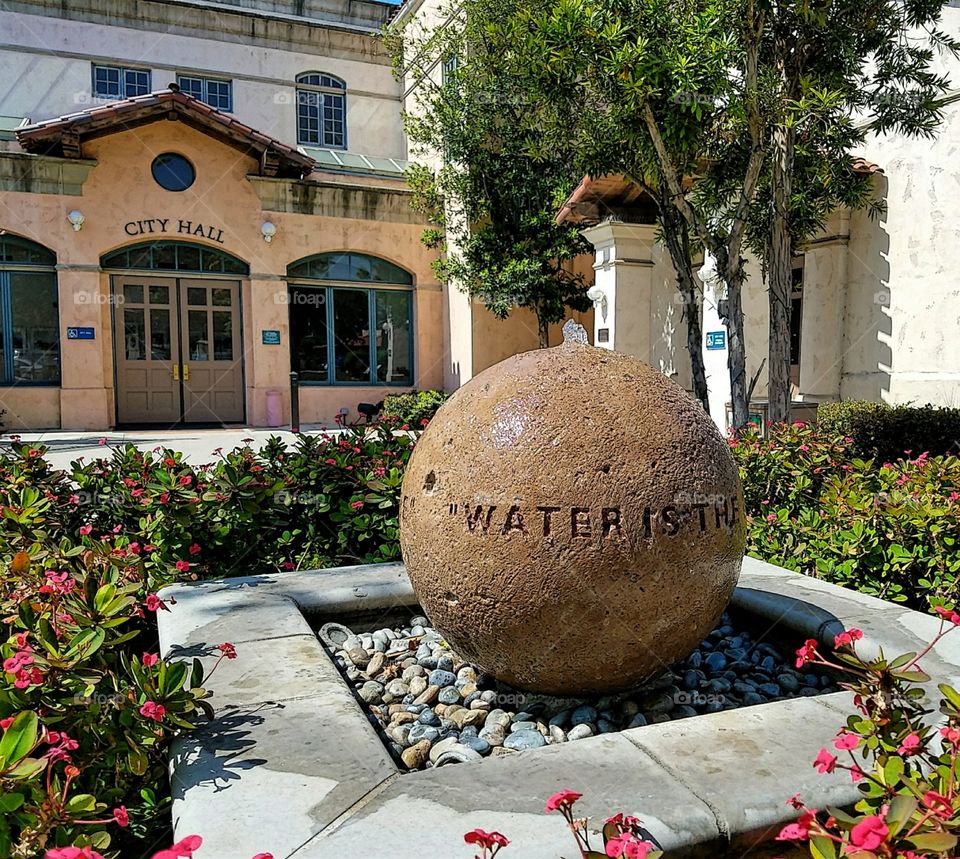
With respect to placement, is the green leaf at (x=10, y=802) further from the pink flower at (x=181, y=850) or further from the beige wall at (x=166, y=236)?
the beige wall at (x=166, y=236)

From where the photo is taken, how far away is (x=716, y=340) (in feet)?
40.9

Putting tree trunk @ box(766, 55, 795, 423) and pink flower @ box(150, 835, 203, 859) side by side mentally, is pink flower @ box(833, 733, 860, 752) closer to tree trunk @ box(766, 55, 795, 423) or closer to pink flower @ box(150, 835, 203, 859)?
pink flower @ box(150, 835, 203, 859)

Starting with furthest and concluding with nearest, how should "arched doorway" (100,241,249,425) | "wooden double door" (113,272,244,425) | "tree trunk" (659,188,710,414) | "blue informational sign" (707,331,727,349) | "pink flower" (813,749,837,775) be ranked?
"wooden double door" (113,272,244,425) → "arched doorway" (100,241,249,425) → "blue informational sign" (707,331,727,349) → "tree trunk" (659,188,710,414) → "pink flower" (813,749,837,775)

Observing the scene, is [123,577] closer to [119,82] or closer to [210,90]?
[119,82]

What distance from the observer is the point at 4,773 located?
2.01m

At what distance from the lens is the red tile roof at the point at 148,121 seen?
16312 millimetres

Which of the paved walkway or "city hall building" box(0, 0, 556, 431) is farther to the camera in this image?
"city hall building" box(0, 0, 556, 431)

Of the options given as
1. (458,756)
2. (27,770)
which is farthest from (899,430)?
(27,770)

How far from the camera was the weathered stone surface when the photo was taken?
311 cm

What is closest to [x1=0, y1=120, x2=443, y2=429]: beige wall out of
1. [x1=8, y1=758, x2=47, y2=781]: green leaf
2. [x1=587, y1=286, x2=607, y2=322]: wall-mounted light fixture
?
[x1=587, y1=286, x2=607, y2=322]: wall-mounted light fixture

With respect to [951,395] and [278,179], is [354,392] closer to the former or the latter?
[278,179]

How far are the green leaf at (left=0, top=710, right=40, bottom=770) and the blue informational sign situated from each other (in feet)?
37.5

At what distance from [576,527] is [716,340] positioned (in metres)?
10.1

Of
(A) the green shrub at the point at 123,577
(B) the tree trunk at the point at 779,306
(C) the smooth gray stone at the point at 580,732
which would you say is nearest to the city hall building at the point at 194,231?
(B) the tree trunk at the point at 779,306
